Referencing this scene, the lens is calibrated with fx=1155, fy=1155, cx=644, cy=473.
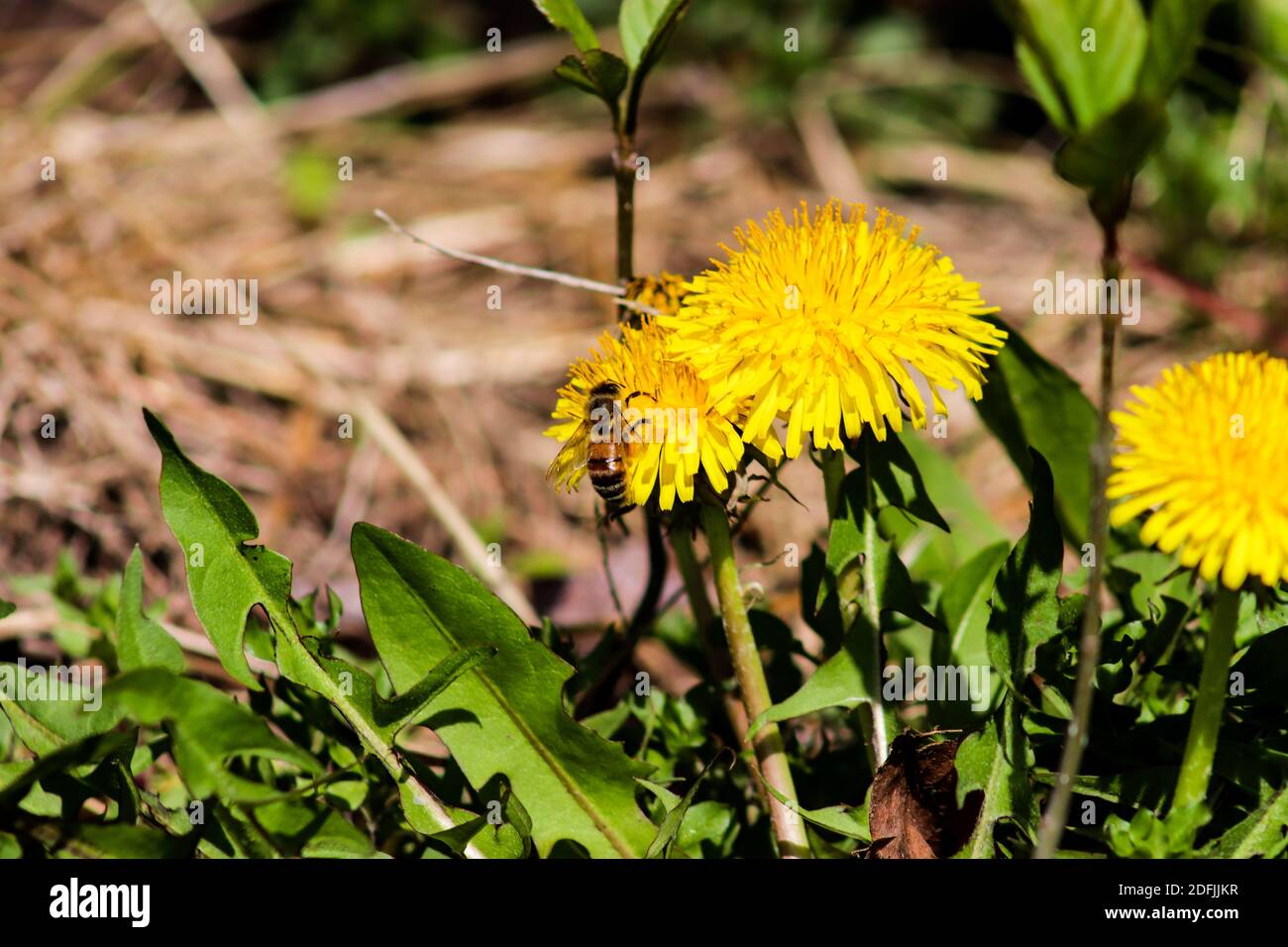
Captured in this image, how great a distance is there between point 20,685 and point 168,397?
6.09 ft

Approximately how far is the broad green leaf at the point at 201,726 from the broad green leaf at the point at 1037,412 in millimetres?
1200

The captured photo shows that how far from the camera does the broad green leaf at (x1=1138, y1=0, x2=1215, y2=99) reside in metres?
0.82

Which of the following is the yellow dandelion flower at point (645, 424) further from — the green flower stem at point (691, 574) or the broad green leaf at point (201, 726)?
the broad green leaf at point (201, 726)

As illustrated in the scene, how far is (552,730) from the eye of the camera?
161cm

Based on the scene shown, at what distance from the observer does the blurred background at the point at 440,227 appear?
10.2 feet

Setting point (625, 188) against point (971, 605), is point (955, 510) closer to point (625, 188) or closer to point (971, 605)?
point (971, 605)

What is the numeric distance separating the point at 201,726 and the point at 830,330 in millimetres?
865

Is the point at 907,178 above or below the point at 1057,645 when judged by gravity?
above

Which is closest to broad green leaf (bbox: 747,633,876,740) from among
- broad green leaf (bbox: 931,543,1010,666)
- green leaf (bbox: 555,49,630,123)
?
broad green leaf (bbox: 931,543,1010,666)

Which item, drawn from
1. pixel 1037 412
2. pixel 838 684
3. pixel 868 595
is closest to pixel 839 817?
pixel 838 684

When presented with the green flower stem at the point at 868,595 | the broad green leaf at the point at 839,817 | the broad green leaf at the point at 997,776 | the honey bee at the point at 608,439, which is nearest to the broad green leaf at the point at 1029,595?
the broad green leaf at the point at 997,776
